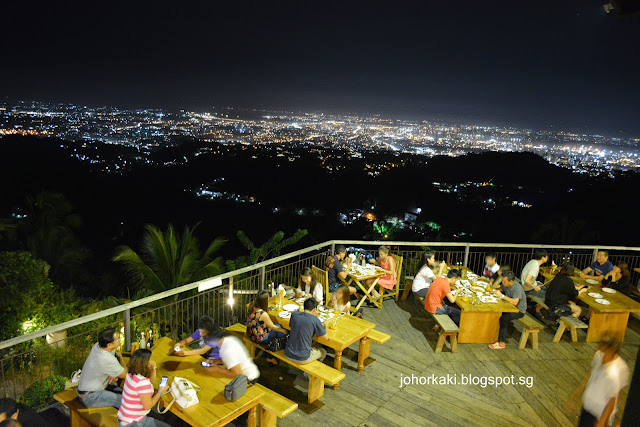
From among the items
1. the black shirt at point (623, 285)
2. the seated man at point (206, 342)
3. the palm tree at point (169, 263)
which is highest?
the seated man at point (206, 342)

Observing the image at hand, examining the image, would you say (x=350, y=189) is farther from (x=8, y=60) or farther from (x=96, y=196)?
(x=8, y=60)

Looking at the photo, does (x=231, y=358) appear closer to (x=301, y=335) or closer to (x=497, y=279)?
(x=301, y=335)

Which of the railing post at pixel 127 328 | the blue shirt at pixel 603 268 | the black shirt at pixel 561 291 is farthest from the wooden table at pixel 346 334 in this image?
the blue shirt at pixel 603 268

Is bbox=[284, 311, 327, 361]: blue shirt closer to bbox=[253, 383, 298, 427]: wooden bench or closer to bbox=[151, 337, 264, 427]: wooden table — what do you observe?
bbox=[253, 383, 298, 427]: wooden bench

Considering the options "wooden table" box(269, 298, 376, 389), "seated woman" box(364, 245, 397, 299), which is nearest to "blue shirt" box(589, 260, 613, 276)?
"seated woman" box(364, 245, 397, 299)

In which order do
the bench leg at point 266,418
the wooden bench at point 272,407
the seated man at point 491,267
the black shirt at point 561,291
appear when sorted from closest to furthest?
1. the wooden bench at point 272,407
2. the bench leg at point 266,418
3. the black shirt at point 561,291
4. the seated man at point 491,267

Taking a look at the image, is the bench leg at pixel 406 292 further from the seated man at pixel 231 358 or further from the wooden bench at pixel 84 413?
the wooden bench at pixel 84 413

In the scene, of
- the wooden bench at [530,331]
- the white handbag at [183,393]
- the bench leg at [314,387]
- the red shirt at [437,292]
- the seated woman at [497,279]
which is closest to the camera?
the white handbag at [183,393]
